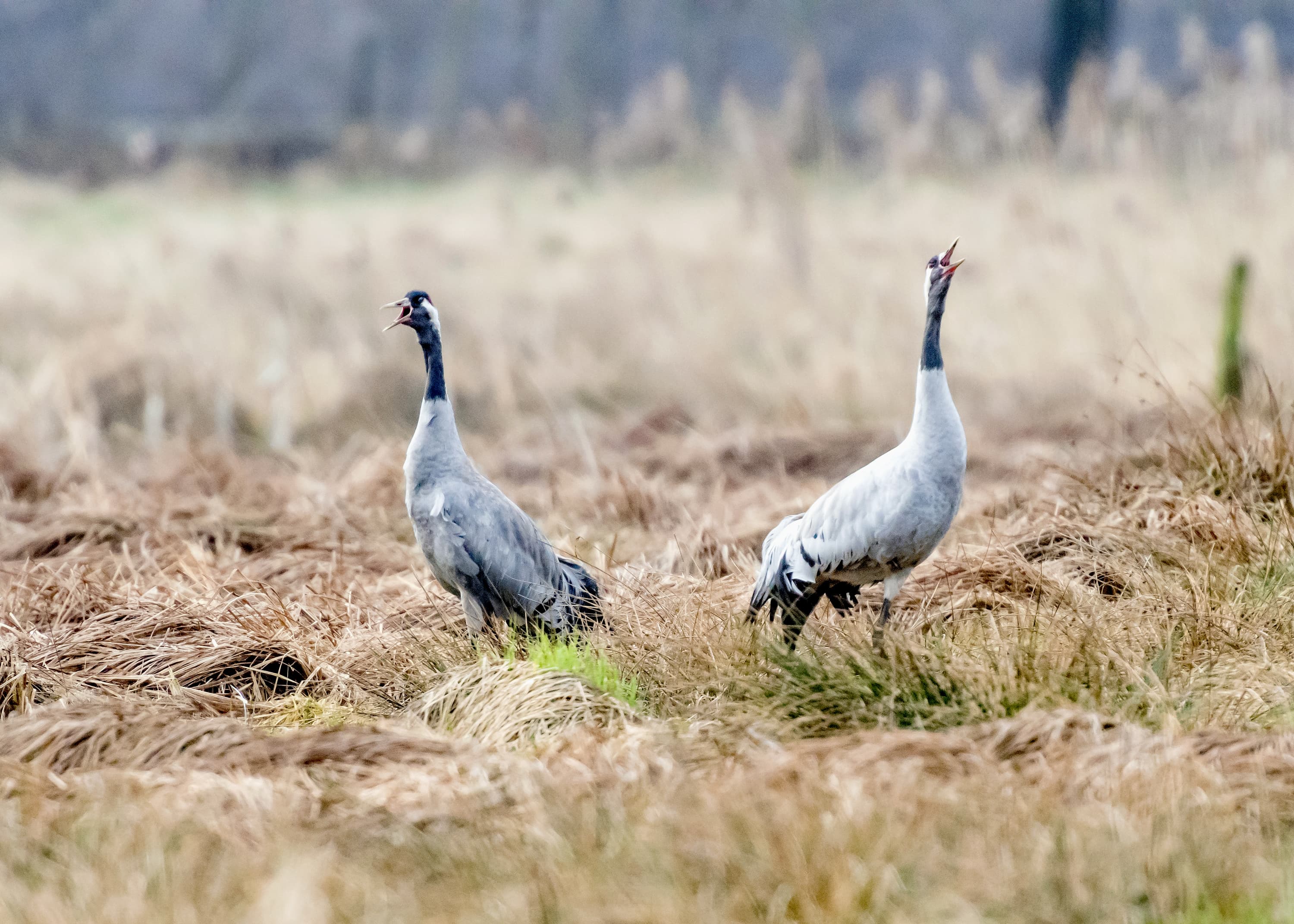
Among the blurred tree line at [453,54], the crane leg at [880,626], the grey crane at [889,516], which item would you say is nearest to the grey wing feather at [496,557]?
the grey crane at [889,516]

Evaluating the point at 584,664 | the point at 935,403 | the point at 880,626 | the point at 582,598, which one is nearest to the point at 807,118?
the point at 582,598

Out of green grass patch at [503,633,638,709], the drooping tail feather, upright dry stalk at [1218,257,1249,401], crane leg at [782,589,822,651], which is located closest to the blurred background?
upright dry stalk at [1218,257,1249,401]

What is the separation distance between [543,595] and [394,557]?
4.90 feet

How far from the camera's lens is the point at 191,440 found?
860cm

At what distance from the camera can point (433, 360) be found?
4.54 m

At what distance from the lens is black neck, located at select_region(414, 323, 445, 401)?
179 inches

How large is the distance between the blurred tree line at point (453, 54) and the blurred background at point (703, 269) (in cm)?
482

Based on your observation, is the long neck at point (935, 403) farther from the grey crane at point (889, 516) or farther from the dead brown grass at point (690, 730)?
the dead brown grass at point (690, 730)

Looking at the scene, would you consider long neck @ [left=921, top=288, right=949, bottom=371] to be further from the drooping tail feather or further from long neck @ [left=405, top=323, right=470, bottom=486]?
long neck @ [left=405, top=323, right=470, bottom=486]

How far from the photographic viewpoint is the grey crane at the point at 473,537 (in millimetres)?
4406

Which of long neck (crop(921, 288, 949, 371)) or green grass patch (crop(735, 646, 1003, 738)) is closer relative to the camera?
green grass patch (crop(735, 646, 1003, 738))

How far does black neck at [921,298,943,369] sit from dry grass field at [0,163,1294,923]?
69 centimetres

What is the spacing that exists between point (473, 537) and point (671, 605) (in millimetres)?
589

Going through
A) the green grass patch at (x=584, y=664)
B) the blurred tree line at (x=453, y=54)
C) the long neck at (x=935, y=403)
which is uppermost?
the blurred tree line at (x=453, y=54)
